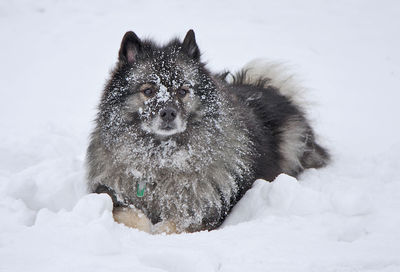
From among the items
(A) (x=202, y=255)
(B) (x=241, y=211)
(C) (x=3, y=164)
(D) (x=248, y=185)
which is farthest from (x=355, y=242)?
(C) (x=3, y=164)

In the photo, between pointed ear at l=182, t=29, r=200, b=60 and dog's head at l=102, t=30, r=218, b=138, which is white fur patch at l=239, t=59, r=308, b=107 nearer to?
pointed ear at l=182, t=29, r=200, b=60

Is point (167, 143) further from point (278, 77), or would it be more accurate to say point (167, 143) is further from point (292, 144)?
point (278, 77)

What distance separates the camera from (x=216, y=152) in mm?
3219

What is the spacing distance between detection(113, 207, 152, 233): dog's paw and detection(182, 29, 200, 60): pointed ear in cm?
126

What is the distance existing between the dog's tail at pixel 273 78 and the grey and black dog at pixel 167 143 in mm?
1429

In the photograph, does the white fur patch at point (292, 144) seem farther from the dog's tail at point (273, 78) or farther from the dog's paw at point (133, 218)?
the dog's paw at point (133, 218)

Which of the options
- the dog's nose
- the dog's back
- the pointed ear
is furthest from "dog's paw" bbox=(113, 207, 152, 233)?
the pointed ear

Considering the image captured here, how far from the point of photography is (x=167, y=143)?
3.09 meters

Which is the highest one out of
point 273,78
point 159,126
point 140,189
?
point 159,126

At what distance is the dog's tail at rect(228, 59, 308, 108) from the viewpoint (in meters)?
4.76

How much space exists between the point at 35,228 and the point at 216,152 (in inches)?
56.3

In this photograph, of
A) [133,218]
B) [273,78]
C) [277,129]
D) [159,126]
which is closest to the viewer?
[133,218]

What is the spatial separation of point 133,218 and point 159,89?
923mm

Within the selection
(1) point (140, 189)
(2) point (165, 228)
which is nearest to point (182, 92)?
(1) point (140, 189)
